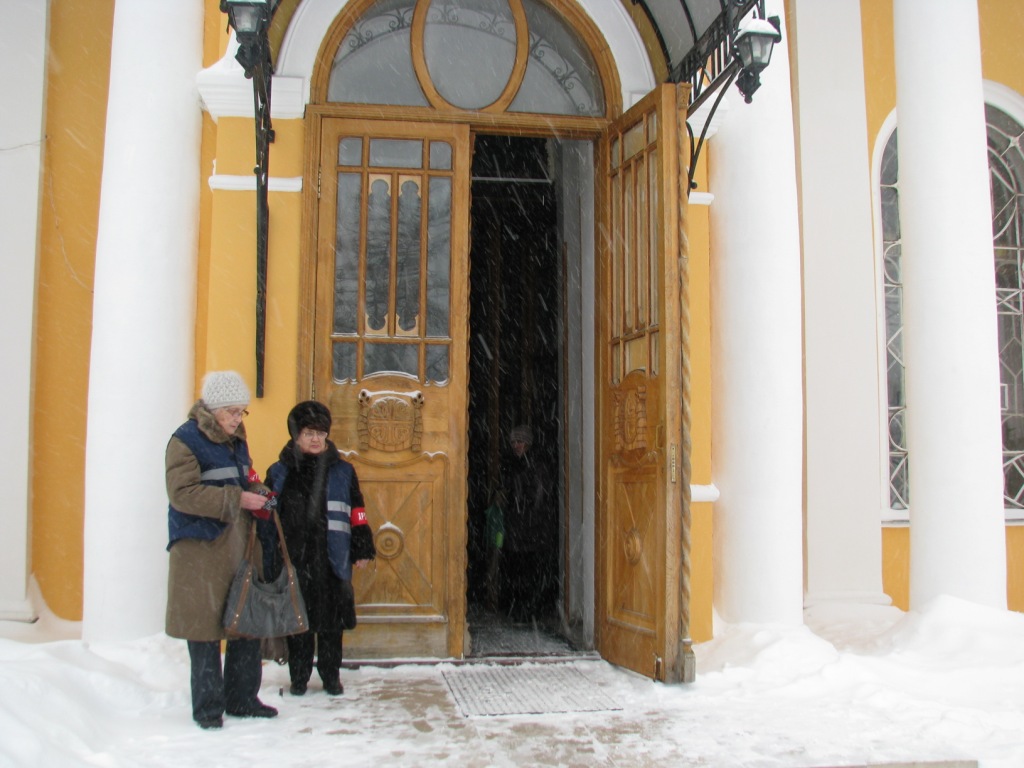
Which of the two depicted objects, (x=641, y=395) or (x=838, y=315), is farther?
(x=838, y=315)

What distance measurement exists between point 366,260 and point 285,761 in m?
3.00

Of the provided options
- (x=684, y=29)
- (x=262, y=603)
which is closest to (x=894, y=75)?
(x=684, y=29)

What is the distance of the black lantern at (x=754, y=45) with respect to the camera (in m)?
5.20

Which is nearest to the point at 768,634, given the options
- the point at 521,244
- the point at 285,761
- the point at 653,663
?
the point at 653,663

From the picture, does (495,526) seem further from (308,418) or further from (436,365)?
(308,418)

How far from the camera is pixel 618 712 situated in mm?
4867

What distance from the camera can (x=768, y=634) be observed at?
19.7ft

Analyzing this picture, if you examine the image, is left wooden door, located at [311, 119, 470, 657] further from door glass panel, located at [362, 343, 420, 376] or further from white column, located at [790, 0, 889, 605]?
white column, located at [790, 0, 889, 605]

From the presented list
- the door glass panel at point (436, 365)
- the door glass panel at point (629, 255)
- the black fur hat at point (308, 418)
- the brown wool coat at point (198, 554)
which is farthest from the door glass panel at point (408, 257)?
the brown wool coat at point (198, 554)

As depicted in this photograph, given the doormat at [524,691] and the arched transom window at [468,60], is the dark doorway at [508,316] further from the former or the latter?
the doormat at [524,691]

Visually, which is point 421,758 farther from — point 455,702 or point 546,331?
point 546,331

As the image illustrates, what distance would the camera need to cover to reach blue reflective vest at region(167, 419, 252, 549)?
174 inches

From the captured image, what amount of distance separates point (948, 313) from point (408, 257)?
3.28m

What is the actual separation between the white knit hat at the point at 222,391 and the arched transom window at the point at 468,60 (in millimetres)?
2385
